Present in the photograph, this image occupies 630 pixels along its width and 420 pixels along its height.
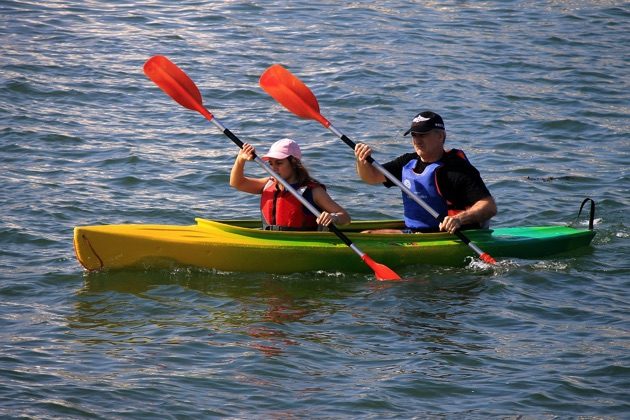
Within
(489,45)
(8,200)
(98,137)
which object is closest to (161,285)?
(8,200)

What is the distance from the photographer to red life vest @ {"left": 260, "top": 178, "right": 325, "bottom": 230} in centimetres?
812

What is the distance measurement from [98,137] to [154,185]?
1635 millimetres

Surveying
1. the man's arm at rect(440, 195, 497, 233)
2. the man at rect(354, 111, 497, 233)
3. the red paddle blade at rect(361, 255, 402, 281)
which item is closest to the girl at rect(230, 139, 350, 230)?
the red paddle blade at rect(361, 255, 402, 281)

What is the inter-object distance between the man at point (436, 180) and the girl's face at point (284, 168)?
1.66 ft

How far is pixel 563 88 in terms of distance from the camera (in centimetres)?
1391

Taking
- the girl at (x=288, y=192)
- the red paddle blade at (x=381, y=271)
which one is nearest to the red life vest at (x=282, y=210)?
the girl at (x=288, y=192)

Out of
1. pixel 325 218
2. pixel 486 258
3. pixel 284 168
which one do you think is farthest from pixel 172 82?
pixel 486 258

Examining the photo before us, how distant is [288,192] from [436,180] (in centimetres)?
109

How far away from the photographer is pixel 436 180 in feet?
26.8

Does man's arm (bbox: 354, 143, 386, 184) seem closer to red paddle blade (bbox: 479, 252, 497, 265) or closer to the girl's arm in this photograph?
the girl's arm

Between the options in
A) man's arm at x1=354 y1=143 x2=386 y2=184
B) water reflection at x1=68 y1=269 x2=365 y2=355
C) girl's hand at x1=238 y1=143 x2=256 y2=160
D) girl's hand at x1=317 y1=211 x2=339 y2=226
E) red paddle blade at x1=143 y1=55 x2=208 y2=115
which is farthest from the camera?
red paddle blade at x1=143 y1=55 x2=208 y2=115

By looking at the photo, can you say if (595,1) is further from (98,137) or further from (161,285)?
(161,285)

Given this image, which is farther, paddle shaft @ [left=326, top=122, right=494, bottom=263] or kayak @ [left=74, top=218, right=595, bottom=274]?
paddle shaft @ [left=326, top=122, right=494, bottom=263]

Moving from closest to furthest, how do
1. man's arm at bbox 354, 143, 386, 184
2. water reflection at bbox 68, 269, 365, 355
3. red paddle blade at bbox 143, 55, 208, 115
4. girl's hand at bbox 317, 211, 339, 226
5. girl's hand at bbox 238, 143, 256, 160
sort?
1. water reflection at bbox 68, 269, 365, 355
2. girl's hand at bbox 317, 211, 339, 226
3. girl's hand at bbox 238, 143, 256, 160
4. man's arm at bbox 354, 143, 386, 184
5. red paddle blade at bbox 143, 55, 208, 115
